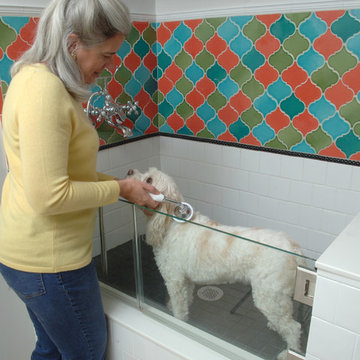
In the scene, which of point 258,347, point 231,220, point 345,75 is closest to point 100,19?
point 258,347

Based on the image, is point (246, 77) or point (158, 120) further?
point (158, 120)

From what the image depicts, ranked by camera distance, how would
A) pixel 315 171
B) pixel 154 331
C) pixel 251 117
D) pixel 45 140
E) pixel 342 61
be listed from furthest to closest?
pixel 251 117
pixel 315 171
pixel 342 61
pixel 154 331
pixel 45 140

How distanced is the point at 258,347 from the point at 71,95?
0.96m

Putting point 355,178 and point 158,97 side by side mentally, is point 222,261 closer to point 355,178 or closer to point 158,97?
point 355,178

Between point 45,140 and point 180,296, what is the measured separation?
804 mm

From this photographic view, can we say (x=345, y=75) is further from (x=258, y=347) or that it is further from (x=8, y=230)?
(x=8, y=230)

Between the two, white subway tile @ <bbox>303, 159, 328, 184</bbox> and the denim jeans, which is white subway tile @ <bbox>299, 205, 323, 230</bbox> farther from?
the denim jeans

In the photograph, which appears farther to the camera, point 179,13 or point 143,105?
point 143,105

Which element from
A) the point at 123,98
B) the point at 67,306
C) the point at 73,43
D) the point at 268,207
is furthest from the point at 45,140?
the point at 268,207

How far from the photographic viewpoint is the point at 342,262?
3.12ft

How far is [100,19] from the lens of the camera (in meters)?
0.97

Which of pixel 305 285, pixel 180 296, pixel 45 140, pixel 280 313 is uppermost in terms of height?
pixel 45 140

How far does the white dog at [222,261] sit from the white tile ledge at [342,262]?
0.09m

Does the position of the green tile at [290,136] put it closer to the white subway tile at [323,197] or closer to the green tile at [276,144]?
the green tile at [276,144]
